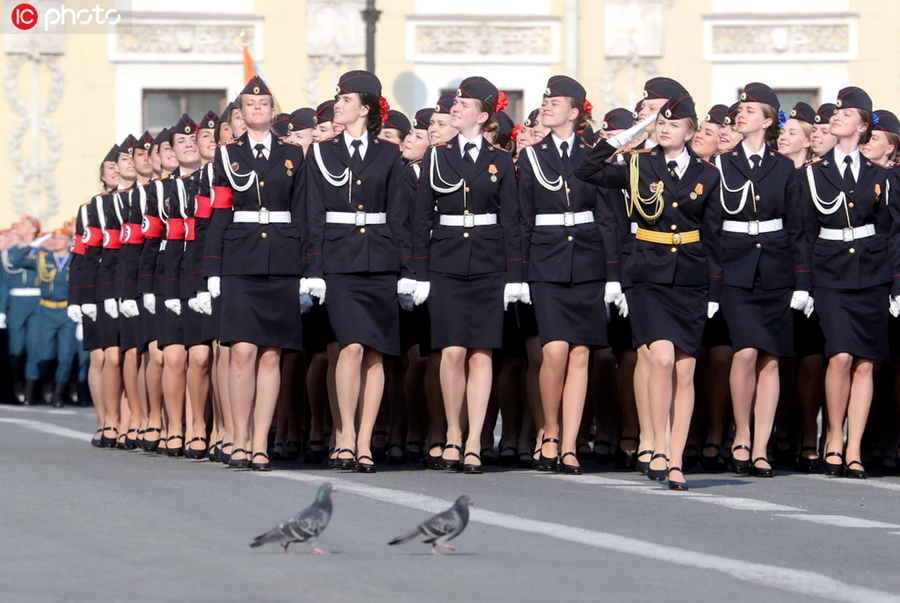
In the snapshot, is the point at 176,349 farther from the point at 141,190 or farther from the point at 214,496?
the point at 214,496

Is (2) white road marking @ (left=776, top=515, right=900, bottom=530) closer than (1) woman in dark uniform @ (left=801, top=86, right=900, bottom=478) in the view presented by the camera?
Yes

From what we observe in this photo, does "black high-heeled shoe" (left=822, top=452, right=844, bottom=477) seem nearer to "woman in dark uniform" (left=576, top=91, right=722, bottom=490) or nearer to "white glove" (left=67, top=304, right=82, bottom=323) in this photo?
"woman in dark uniform" (left=576, top=91, right=722, bottom=490)

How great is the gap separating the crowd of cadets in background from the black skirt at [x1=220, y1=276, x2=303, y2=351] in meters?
0.01

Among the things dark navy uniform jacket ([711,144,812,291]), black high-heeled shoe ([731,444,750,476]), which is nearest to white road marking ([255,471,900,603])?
black high-heeled shoe ([731,444,750,476])

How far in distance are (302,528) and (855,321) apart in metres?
5.97

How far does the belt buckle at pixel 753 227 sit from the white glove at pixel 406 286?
2038 mm

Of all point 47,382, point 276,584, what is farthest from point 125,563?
point 47,382

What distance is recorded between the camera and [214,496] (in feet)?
36.6

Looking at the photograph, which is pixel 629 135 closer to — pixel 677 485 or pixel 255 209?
pixel 677 485

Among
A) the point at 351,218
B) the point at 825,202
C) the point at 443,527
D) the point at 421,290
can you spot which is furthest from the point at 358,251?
the point at 443,527

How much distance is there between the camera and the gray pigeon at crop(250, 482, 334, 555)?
8219mm

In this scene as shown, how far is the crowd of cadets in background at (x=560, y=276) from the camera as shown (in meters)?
12.4

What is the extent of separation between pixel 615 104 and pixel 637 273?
61.5 feet

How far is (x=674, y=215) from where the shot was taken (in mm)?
12320
